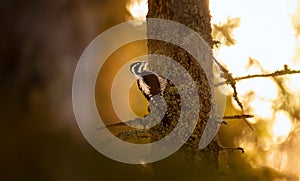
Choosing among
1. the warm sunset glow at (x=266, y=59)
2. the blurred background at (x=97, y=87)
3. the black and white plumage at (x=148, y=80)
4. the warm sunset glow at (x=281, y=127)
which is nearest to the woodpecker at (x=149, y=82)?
the black and white plumage at (x=148, y=80)

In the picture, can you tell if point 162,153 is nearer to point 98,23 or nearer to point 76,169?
point 76,169

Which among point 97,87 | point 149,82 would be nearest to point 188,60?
point 149,82

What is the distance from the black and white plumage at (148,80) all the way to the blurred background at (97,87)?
0.18 meters

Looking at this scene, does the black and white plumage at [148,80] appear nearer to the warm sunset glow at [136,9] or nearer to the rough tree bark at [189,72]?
the rough tree bark at [189,72]

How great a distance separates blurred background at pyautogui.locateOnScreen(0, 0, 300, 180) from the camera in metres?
1.17

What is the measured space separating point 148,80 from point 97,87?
0.33 meters

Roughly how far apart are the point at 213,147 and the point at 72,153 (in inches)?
21.7

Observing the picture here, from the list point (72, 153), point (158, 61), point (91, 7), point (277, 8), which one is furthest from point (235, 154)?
point (277, 8)

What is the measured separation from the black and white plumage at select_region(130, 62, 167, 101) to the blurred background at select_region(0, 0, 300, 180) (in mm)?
177

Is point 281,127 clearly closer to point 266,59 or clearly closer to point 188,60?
point 266,59

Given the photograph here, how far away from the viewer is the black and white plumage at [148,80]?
159cm

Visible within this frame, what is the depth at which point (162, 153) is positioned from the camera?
1486 mm

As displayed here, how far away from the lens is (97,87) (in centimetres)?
188

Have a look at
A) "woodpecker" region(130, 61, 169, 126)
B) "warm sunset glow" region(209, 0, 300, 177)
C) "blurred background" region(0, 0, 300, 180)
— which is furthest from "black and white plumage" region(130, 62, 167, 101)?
"warm sunset glow" region(209, 0, 300, 177)
